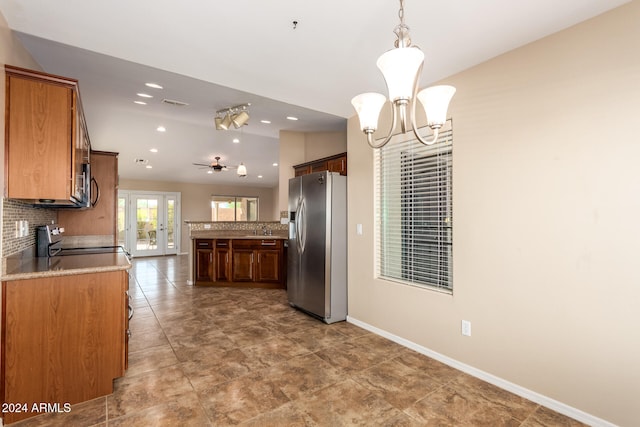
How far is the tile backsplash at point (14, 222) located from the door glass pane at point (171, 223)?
7.24 m

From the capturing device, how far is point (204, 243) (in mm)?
5562

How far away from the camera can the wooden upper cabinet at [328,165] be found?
162 inches

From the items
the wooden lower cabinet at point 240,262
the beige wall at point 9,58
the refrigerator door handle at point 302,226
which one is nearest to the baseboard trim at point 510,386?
the refrigerator door handle at point 302,226

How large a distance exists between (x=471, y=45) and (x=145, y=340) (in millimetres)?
3954

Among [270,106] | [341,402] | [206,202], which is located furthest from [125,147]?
[341,402]

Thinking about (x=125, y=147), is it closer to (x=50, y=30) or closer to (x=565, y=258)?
(x=50, y=30)

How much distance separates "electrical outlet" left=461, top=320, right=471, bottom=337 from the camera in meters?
2.51

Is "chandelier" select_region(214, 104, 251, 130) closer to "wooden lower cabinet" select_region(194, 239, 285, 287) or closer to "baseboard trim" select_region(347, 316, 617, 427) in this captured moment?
"wooden lower cabinet" select_region(194, 239, 285, 287)

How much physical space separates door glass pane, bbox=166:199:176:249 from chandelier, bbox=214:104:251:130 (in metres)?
7.07

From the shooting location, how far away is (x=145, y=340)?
3100 mm

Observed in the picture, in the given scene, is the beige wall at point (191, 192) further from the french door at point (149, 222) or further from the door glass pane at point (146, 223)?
the door glass pane at point (146, 223)

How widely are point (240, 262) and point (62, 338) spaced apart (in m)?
3.51

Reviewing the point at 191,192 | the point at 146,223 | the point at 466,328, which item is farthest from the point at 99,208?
the point at 191,192

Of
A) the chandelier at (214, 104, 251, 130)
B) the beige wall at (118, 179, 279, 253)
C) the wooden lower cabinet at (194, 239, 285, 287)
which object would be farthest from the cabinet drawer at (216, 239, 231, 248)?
the beige wall at (118, 179, 279, 253)
